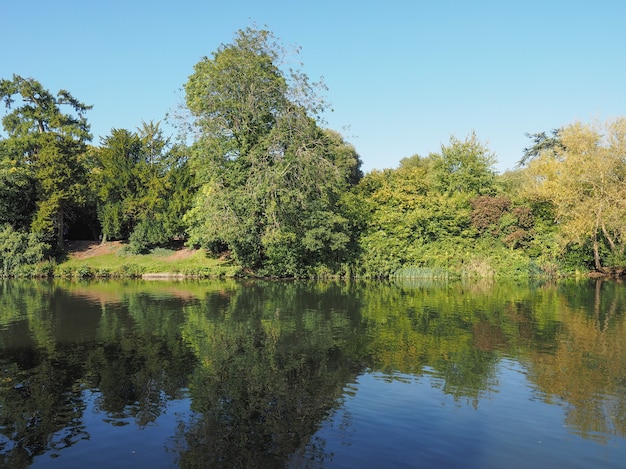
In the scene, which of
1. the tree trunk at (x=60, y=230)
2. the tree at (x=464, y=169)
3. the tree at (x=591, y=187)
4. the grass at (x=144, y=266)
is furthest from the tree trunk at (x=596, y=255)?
the tree trunk at (x=60, y=230)

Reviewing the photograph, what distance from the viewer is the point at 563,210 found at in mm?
37562

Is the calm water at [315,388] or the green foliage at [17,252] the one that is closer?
the calm water at [315,388]

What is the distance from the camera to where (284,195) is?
116 ft

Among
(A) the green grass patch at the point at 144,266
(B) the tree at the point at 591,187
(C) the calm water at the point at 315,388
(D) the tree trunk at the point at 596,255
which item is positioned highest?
(B) the tree at the point at 591,187

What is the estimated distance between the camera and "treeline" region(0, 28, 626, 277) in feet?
119

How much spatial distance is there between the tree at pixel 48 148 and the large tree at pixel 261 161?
14082mm

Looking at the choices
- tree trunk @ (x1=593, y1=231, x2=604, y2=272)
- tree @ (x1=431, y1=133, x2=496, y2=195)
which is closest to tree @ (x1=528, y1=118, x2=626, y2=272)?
tree trunk @ (x1=593, y1=231, x2=604, y2=272)

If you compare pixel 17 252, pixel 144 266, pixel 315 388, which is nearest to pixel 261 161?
pixel 144 266

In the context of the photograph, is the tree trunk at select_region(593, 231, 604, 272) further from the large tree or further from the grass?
the grass

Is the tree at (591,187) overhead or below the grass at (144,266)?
overhead

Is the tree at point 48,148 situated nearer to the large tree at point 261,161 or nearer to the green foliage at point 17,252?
the green foliage at point 17,252

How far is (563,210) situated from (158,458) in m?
36.4

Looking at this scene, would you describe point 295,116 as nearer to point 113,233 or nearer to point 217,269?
point 217,269

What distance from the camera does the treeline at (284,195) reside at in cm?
3631
